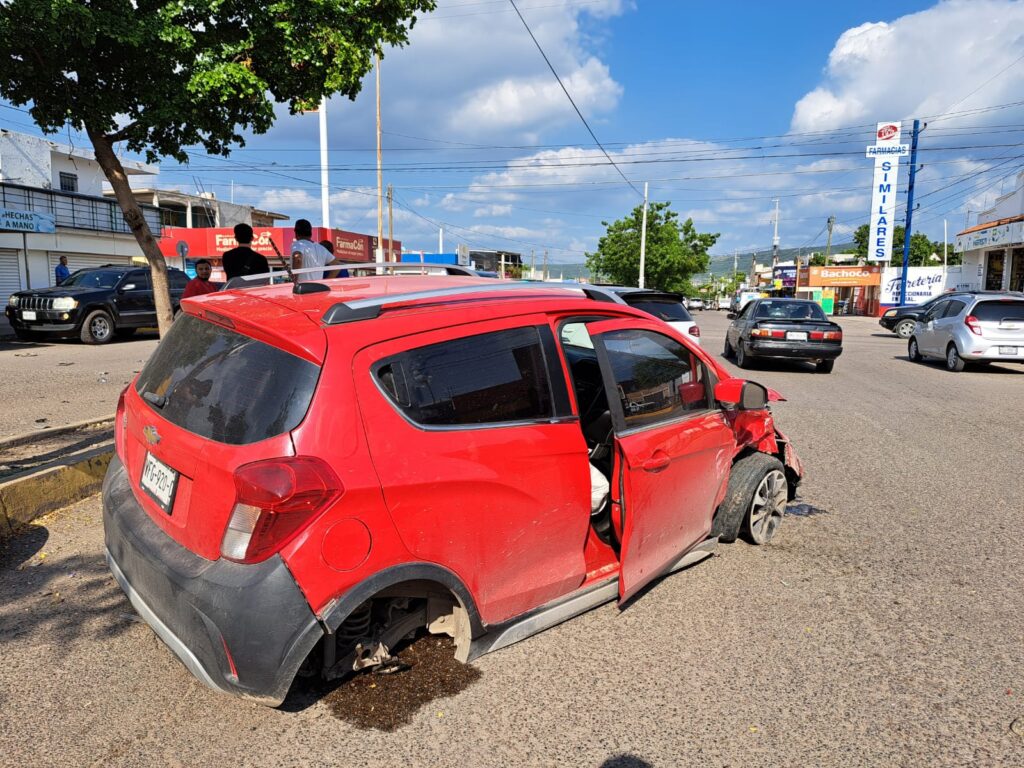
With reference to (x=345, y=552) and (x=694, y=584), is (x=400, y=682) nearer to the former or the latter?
(x=345, y=552)

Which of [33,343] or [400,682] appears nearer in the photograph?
[400,682]

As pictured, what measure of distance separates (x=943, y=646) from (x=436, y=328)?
2.81m

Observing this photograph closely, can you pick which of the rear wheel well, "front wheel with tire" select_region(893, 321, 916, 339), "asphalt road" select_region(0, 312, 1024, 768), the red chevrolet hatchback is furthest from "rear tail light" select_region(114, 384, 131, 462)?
"front wheel with tire" select_region(893, 321, 916, 339)

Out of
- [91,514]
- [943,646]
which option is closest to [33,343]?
[91,514]

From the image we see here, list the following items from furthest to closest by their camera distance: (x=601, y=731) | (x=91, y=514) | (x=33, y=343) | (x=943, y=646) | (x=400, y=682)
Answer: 1. (x=33, y=343)
2. (x=91, y=514)
3. (x=943, y=646)
4. (x=400, y=682)
5. (x=601, y=731)

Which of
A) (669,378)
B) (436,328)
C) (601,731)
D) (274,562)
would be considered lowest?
(601,731)

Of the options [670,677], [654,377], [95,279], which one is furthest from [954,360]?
[95,279]

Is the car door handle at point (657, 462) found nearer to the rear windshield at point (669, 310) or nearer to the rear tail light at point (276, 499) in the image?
the rear tail light at point (276, 499)

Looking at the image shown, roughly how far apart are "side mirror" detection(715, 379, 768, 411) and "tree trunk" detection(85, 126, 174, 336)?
5.59 m

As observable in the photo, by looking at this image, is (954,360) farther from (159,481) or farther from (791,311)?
(159,481)

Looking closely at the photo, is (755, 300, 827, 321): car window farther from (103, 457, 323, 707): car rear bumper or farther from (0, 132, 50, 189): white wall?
(0, 132, 50, 189): white wall

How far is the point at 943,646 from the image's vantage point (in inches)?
130

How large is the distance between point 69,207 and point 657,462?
33.5 m

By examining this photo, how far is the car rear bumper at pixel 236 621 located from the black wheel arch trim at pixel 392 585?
0.22 feet
